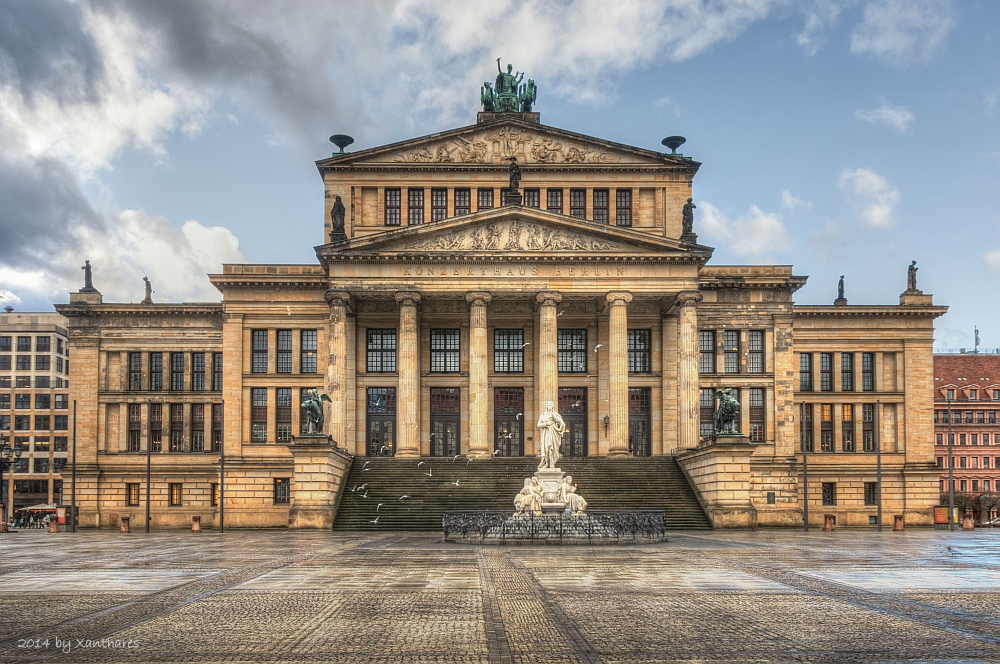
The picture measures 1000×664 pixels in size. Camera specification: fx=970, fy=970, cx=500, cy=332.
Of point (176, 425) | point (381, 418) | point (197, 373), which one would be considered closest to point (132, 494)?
point (176, 425)

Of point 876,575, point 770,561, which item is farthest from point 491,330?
point 876,575

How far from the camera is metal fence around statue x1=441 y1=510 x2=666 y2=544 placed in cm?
3556

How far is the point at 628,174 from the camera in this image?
66062 mm

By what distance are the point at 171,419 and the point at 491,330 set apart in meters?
23.8

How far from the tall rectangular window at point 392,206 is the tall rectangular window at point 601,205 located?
44.1 feet

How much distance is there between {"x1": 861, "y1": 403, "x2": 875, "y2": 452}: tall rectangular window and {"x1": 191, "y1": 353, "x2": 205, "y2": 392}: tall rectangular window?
155 feet

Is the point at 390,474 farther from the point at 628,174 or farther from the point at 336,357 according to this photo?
the point at 628,174

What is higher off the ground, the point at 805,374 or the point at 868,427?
the point at 805,374

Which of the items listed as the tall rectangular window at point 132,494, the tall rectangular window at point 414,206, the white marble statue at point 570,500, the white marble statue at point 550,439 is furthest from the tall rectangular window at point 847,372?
the tall rectangular window at point 132,494

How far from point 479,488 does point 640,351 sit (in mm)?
18206

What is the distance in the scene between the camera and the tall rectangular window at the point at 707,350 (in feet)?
217

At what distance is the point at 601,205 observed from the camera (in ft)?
217

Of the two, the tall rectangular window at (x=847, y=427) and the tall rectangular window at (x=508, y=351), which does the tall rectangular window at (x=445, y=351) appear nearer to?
the tall rectangular window at (x=508, y=351)

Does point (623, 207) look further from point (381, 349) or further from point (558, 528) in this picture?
point (558, 528)
